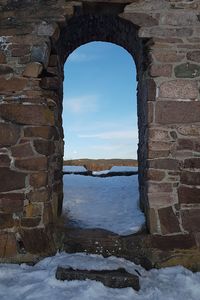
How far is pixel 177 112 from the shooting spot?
13.6ft

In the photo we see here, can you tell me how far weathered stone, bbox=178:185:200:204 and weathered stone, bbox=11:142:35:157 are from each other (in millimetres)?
1911

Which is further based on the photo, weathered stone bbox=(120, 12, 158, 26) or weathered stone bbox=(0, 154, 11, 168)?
weathered stone bbox=(120, 12, 158, 26)

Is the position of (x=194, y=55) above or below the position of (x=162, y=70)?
above

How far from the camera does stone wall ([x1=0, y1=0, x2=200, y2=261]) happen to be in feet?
13.2

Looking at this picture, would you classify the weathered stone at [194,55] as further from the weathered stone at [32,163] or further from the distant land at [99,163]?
the distant land at [99,163]

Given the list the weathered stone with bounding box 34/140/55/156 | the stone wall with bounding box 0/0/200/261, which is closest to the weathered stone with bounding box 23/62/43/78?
the stone wall with bounding box 0/0/200/261

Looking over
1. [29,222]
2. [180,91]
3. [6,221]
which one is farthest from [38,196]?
[180,91]

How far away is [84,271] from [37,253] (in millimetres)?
886

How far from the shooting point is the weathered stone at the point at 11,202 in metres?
4.00

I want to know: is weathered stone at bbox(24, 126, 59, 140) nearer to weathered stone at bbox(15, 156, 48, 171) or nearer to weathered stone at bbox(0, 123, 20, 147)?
weathered stone at bbox(0, 123, 20, 147)

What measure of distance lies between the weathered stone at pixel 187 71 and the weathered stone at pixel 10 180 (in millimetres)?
2369

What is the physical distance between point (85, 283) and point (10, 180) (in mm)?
1587

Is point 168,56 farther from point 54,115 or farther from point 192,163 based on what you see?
point 54,115

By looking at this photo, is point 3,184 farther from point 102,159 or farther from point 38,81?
point 102,159
